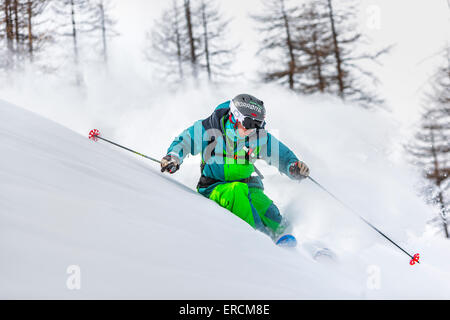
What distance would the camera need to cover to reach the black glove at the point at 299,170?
3133 millimetres

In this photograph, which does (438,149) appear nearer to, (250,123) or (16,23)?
(250,123)

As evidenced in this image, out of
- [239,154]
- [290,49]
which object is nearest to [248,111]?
[239,154]

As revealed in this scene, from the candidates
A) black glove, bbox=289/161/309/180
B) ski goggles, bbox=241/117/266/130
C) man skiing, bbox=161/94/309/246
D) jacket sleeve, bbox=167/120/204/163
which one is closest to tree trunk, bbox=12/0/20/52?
jacket sleeve, bbox=167/120/204/163

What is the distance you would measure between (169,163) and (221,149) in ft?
1.86

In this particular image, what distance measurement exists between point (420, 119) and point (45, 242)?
1601cm

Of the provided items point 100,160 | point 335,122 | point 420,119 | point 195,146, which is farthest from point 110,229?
point 420,119

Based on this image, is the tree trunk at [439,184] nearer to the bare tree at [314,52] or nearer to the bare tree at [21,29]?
the bare tree at [314,52]

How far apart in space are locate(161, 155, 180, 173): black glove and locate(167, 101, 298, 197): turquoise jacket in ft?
0.47

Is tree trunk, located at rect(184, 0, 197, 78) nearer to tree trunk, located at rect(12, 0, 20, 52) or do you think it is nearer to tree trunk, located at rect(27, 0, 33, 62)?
tree trunk, located at rect(27, 0, 33, 62)

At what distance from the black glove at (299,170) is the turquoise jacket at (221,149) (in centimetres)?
7

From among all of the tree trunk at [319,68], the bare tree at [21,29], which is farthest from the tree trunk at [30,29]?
the tree trunk at [319,68]

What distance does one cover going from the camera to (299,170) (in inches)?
124

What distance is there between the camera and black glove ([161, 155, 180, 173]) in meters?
2.83

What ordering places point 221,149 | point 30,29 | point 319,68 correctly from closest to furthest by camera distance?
1. point 221,149
2. point 30,29
3. point 319,68
